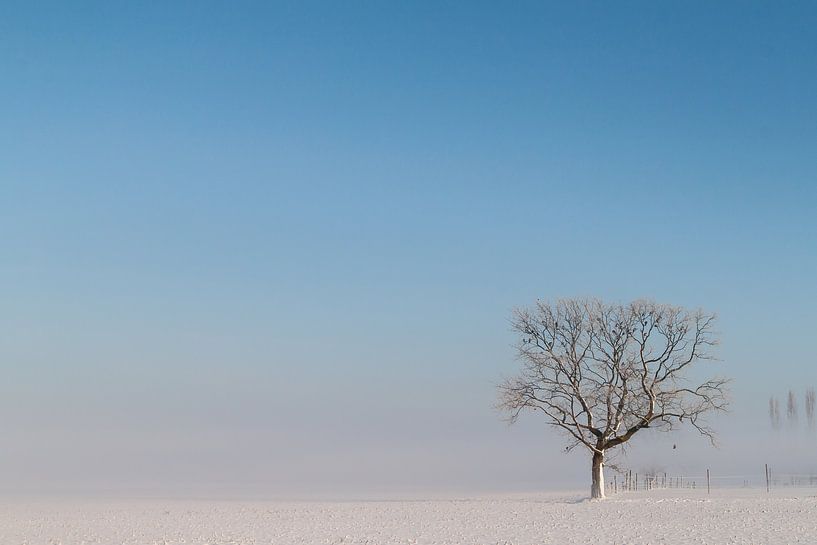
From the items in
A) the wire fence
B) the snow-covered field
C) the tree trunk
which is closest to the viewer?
the snow-covered field

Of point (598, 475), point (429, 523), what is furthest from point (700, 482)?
point (429, 523)

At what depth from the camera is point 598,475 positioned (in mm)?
44188

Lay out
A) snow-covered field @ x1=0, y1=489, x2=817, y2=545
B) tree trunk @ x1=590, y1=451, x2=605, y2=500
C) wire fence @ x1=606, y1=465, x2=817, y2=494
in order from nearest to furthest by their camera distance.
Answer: snow-covered field @ x1=0, y1=489, x2=817, y2=545 < tree trunk @ x1=590, y1=451, x2=605, y2=500 < wire fence @ x1=606, y1=465, x2=817, y2=494

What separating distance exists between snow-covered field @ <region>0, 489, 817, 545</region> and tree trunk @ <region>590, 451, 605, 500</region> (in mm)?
736

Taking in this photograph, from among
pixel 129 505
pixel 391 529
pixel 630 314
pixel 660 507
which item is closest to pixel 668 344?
pixel 630 314

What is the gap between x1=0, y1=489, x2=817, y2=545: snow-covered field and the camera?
91.1 feet

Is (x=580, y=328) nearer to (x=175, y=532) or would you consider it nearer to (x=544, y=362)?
(x=544, y=362)

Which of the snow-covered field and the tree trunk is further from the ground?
the tree trunk

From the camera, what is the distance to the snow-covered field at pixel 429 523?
91.1ft

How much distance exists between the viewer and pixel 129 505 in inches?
1759

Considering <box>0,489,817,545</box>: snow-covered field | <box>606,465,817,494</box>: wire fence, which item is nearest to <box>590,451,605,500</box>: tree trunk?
<box>0,489,817,545</box>: snow-covered field

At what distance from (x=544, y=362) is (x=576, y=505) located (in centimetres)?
669

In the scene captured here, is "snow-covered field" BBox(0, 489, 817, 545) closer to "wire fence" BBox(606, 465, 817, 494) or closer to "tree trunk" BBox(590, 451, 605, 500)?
"tree trunk" BBox(590, 451, 605, 500)

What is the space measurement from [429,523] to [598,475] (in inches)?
544
